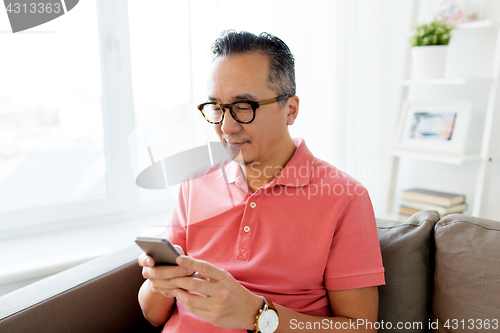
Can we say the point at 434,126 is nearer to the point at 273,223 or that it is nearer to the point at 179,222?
the point at 273,223

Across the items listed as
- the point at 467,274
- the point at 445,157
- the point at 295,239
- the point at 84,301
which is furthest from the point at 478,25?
the point at 84,301

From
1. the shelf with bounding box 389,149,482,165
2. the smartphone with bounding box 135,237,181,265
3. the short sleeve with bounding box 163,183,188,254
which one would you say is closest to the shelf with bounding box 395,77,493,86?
the shelf with bounding box 389,149,482,165

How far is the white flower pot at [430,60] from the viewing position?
1837mm

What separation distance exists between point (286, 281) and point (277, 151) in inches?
14.3

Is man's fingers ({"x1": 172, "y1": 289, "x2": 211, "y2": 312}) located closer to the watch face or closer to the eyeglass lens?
the watch face

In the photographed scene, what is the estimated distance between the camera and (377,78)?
2229 millimetres

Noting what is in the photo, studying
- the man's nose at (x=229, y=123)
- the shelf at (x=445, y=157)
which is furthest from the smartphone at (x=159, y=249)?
the shelf at (x=445, y=157)

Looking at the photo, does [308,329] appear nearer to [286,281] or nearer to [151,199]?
[286,281]

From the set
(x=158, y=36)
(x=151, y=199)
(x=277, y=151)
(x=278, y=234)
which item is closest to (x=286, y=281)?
(x=278, y=234)

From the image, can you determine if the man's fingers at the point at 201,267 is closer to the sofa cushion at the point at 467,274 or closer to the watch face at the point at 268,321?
the watch face at the point at 268,321

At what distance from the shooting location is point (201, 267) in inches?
30.9

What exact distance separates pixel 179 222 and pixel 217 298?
39cm

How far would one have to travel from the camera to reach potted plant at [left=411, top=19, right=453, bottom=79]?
182 centimetres

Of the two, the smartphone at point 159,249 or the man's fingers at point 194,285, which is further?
the man's fingers at point 194,285
